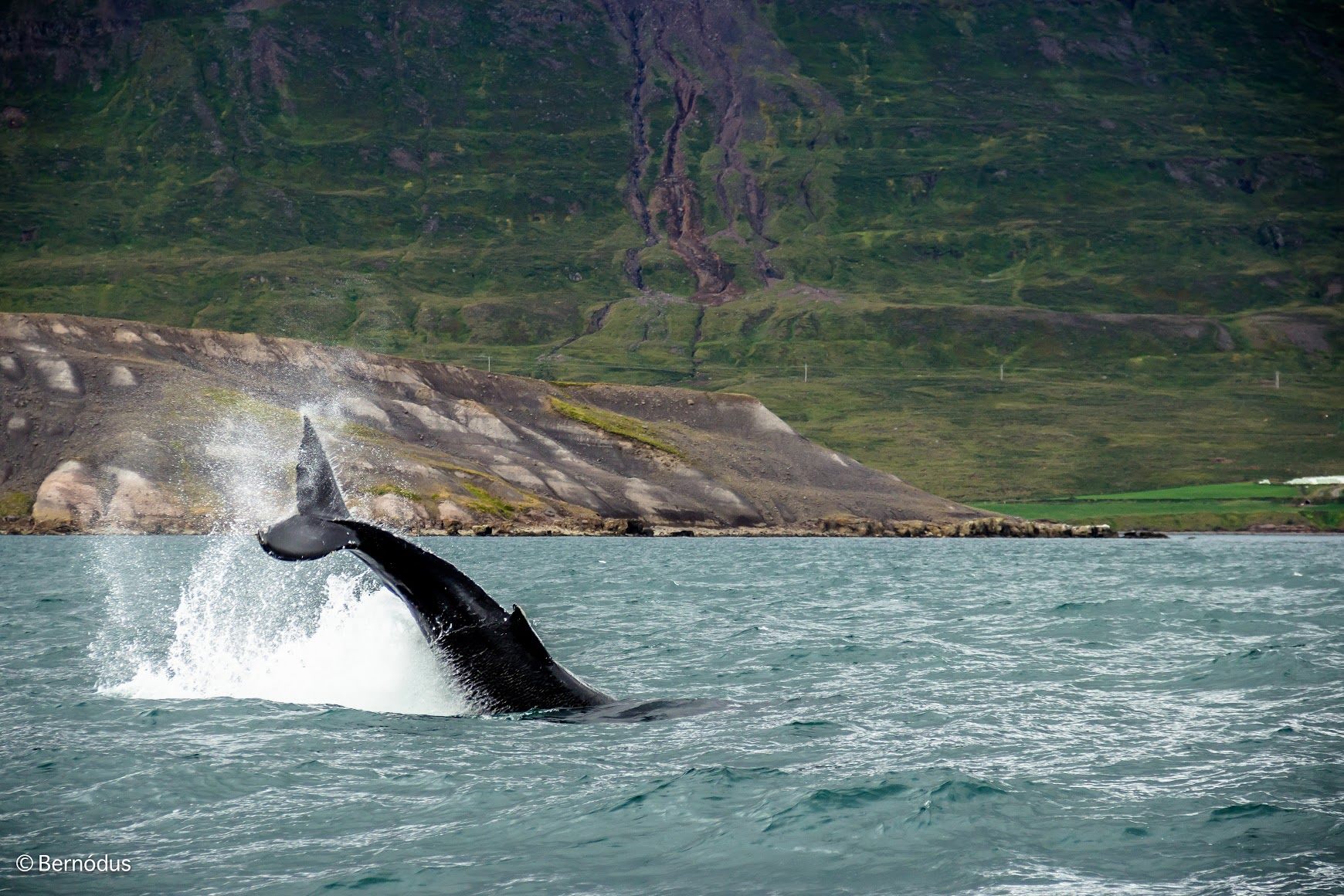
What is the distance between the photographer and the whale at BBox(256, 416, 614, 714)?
15664 millimetres

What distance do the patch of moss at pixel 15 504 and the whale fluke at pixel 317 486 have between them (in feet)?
334

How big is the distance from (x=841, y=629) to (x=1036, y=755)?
58.4 ft

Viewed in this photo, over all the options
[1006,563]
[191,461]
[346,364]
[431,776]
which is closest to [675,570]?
[1006,563]

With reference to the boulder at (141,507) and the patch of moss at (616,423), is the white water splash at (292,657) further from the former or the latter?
the patch of moss at (616,423)

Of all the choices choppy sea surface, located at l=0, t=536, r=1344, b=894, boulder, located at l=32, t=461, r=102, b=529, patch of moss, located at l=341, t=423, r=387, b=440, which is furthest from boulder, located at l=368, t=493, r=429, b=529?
choppy sea surface, located at l=0, t=536, r=1344, b=894

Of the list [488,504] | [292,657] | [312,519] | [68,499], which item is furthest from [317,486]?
[488,504]

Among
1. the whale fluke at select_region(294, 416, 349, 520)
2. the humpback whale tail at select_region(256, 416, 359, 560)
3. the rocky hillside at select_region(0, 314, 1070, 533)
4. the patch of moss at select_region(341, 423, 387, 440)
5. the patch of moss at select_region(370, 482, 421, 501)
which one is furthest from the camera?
the patch of moss at select_region(341, 423, 387, 440)

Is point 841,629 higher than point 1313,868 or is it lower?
lower

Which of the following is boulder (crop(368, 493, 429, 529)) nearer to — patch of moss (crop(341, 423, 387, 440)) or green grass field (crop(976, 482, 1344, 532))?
patch of moss (crop(341, 423, 387, 440))

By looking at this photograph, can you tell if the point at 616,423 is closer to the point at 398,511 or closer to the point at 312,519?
the point at 398,511

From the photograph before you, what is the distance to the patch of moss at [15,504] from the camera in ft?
356

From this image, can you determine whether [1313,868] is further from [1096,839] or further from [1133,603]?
[1133,603]

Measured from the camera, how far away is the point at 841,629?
117 feet

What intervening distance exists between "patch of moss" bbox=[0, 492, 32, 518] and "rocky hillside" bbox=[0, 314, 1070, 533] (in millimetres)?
173
